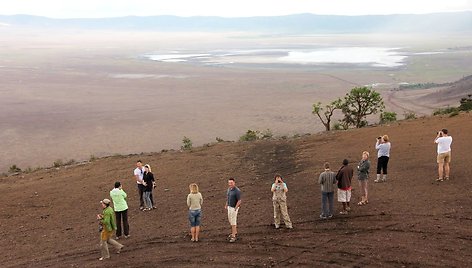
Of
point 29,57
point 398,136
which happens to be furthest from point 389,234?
point 29,57

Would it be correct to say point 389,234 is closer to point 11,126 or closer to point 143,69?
point 11,126

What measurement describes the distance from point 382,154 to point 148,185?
7790 millimetres

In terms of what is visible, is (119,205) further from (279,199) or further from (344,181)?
(344,181)

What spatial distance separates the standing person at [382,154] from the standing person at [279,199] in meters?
4.85

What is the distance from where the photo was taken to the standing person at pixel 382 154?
16.8 m

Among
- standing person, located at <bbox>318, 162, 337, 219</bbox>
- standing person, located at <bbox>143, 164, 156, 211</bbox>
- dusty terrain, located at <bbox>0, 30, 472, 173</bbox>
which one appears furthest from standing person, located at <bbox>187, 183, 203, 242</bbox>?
dusty terrain, located at <bbox>0, 30, 472, 173</bbox>

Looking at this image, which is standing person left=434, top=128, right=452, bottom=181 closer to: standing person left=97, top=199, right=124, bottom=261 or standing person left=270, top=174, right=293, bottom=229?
standing person left=270, top=174, right=293, bottom=229

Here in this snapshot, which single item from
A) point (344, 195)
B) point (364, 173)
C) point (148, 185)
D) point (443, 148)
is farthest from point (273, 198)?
point (443, 148)

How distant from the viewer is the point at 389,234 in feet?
42.0

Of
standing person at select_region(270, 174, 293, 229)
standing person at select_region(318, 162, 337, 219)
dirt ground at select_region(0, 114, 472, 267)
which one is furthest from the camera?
standing person at select_region(318, 162, 337, 219)

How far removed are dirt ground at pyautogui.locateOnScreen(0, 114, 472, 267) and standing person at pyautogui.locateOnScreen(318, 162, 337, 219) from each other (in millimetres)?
331

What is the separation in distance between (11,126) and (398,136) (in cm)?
A: 4056

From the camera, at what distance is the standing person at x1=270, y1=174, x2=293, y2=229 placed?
13312 mm

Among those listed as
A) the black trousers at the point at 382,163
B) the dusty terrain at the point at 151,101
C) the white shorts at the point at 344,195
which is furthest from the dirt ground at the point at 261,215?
the dusty terrain at the point at 151,101
